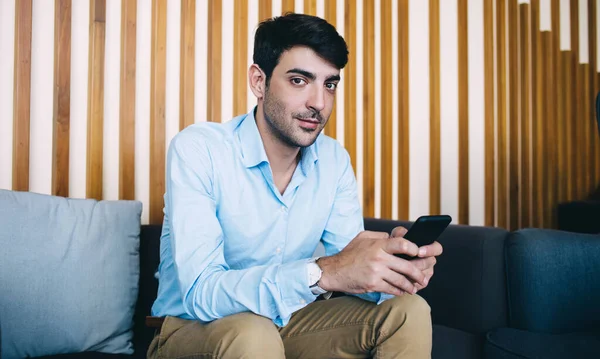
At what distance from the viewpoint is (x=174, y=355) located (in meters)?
1.17

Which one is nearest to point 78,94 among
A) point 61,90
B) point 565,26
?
point 61,90

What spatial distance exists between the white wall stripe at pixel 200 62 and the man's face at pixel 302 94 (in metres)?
0.73

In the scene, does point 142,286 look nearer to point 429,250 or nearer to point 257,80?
point 257,80

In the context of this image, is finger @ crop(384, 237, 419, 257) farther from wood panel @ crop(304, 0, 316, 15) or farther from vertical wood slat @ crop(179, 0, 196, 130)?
wood panel @ crop(304, 0, 316, 15)

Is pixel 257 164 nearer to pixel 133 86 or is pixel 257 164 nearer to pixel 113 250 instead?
pixel 113 250

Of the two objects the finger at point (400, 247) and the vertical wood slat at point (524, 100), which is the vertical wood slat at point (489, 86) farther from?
the finger at point (400, 247)

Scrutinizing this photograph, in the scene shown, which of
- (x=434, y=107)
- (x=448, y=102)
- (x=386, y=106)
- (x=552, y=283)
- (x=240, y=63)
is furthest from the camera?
(x=448, y=102)

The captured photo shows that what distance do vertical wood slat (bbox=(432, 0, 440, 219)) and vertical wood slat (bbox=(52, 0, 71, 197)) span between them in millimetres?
1684

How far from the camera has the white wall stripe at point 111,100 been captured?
1.95 m

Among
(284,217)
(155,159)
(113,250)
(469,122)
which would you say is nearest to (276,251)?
(284,217)

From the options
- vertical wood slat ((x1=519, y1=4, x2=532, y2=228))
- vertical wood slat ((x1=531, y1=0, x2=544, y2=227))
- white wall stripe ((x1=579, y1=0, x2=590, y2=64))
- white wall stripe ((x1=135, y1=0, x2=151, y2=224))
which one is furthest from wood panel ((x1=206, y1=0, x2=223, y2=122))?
white wall stripe ((x1=579, y1=0, x2=590, y2=64))

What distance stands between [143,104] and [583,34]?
2.77m

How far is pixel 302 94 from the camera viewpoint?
1.45m

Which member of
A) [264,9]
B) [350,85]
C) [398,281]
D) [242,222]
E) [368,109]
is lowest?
[398,281]
